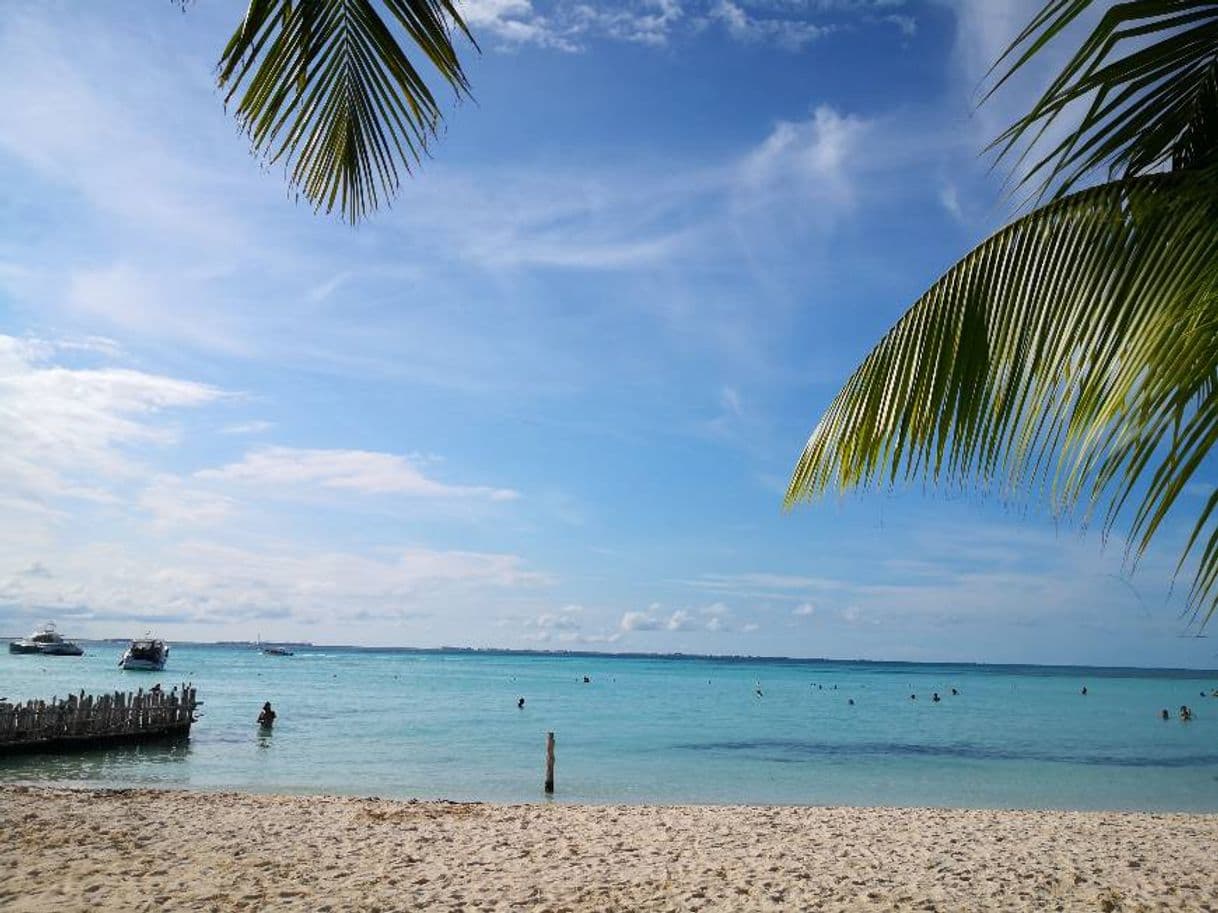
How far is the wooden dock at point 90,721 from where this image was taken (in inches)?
869

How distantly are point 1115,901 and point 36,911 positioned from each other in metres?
11.9

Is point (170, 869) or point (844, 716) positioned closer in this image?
point (170, 869)

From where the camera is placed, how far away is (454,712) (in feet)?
164

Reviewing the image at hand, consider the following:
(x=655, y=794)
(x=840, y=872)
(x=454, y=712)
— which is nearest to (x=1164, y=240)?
(x=840, y=872)

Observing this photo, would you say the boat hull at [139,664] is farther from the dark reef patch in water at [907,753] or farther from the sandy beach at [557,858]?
the sandy beach at [557,858]

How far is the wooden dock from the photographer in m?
22.1

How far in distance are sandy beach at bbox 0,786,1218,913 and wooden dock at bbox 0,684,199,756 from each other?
6450mm

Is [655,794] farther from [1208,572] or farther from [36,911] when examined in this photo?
[1208,572]

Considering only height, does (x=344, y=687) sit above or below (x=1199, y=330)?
below

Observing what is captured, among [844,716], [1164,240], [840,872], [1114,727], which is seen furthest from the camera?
[844,716]

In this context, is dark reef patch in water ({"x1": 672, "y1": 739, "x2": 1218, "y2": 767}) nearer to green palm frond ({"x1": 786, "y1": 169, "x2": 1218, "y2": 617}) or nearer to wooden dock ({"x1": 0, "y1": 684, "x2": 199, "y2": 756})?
wooden dock ({"x1": 0, "y1": 684, "x2": 199, "y2": 756})

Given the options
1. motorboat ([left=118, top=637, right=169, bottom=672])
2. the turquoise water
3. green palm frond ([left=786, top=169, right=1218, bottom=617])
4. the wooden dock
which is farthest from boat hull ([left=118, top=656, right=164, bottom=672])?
green palm frond ([left=786, top=169, right=1218, bottom=617])

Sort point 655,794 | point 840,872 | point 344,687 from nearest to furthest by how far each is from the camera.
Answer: point 840,872 → point 655,794 → point 344,687

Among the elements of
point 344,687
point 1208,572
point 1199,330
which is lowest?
point 344,687
